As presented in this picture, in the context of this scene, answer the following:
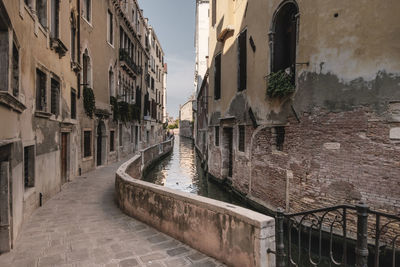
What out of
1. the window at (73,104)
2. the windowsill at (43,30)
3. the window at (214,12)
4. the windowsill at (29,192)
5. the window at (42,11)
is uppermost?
the window at (214,12)

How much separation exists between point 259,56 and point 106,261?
7.46 m

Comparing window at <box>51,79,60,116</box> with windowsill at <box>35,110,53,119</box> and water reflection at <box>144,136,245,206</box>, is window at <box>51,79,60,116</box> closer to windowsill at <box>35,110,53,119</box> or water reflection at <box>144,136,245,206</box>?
windowsill at <box>35,110,53,119</box>

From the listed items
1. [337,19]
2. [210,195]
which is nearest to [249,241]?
[337,19]

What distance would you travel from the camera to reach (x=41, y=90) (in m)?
6.87

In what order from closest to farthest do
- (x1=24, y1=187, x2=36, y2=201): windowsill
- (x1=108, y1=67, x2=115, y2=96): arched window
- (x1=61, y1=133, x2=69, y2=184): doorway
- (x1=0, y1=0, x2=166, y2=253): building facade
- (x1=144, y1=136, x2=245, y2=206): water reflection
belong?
(x1=0, y1=0, x2=166, y2=253): building facade < (x1=24, y1=187, x2=36, y2=201): windowsill < (x1=61, y1=133, x2=69, y2=184): doorway < (x1=144, y1=136, x2=245, y2=206): water reflection < (x1=108, y1=67, x2=115, y2=96): arched window

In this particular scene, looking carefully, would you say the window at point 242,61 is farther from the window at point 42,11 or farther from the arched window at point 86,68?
the arched window at point 86,68

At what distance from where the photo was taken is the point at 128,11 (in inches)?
745

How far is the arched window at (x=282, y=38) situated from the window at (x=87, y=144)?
30.5 ft

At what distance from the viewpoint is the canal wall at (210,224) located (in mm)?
2848

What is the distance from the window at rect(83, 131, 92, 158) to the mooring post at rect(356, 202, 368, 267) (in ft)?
39.2

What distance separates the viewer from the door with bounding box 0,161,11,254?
3822 mm

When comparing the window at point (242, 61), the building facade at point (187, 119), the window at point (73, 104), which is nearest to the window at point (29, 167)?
the window at point (73, 104)

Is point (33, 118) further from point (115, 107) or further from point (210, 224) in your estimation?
point (115, 107)

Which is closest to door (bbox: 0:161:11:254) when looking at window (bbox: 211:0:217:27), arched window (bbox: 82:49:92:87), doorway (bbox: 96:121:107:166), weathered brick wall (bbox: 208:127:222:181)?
arched window (bbox: 82:49:92:87)
